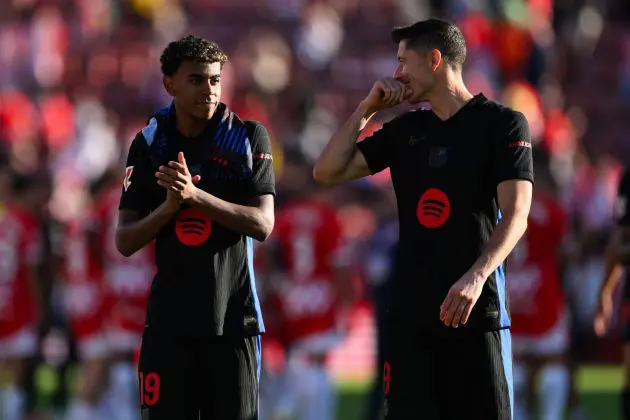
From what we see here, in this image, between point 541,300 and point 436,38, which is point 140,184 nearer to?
point 436,38

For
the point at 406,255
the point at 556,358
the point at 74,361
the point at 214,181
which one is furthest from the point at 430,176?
the point at 74,361

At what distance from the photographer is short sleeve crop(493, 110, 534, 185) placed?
6.50 meters

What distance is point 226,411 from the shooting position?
662 centimetres

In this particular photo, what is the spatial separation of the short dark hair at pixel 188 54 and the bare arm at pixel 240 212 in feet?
2.12

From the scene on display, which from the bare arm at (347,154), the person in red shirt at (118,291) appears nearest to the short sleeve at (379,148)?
the bare arm at (347,154)

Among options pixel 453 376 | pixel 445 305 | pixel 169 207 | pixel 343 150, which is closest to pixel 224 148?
pixel 169 207

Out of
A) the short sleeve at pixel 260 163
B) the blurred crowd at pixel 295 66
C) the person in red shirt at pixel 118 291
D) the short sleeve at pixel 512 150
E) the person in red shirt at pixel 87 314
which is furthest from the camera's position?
the blurred crowd at pixel 295 66

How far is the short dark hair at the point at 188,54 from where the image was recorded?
6.69 metres

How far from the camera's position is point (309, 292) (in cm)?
1252

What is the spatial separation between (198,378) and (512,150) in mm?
1822

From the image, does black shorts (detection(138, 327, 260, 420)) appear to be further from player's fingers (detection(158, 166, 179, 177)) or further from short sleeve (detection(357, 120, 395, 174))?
short sleeve (detection(357, 120, 395, 174))

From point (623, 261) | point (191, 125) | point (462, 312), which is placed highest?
point (191, 125)

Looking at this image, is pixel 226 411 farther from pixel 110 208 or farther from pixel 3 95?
pixel 3 95

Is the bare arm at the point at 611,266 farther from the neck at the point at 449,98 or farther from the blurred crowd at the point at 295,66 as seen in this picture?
the blurred crowd at the point at 295,66
